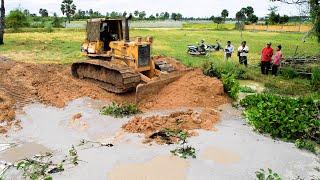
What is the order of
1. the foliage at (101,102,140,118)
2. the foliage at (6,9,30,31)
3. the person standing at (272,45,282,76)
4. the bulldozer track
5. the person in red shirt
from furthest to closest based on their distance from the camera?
the foliage at (6,9,30,31) < the person in red shirt < the person standing at (272,45,282,76) < the bulldozer track < the foliage at (101,102,140,118)

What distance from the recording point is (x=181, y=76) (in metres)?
14.2

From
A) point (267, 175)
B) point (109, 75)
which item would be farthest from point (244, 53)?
point (267, 175)

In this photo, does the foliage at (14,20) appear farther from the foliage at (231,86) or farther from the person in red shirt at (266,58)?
the foliage at (231,86)

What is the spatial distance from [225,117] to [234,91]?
72.6 inches

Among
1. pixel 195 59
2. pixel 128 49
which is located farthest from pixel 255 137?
pixel 195 59

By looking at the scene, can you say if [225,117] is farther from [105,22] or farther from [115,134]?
[105,22]

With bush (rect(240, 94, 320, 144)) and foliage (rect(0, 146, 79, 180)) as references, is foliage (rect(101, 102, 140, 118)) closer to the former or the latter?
foliage (rect(0, 146, 79, 180))

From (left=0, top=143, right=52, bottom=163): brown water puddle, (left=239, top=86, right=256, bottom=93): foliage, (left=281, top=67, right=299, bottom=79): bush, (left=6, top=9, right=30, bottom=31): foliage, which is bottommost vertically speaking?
(left=0, top=143, right=52, bottom=163): brown water puddle

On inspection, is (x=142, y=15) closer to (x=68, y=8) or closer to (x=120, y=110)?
(x=68, y=8)

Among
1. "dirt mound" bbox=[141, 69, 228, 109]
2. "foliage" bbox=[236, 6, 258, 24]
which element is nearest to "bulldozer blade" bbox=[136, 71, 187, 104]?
"dirt mound" bbox=[141, 69, 228, 109]

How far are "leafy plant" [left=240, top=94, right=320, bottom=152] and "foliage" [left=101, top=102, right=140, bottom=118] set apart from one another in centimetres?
324

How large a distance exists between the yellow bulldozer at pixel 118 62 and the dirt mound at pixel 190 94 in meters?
0.33

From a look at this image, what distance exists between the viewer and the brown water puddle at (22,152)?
8917 mm

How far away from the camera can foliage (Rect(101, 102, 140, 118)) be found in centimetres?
1173
